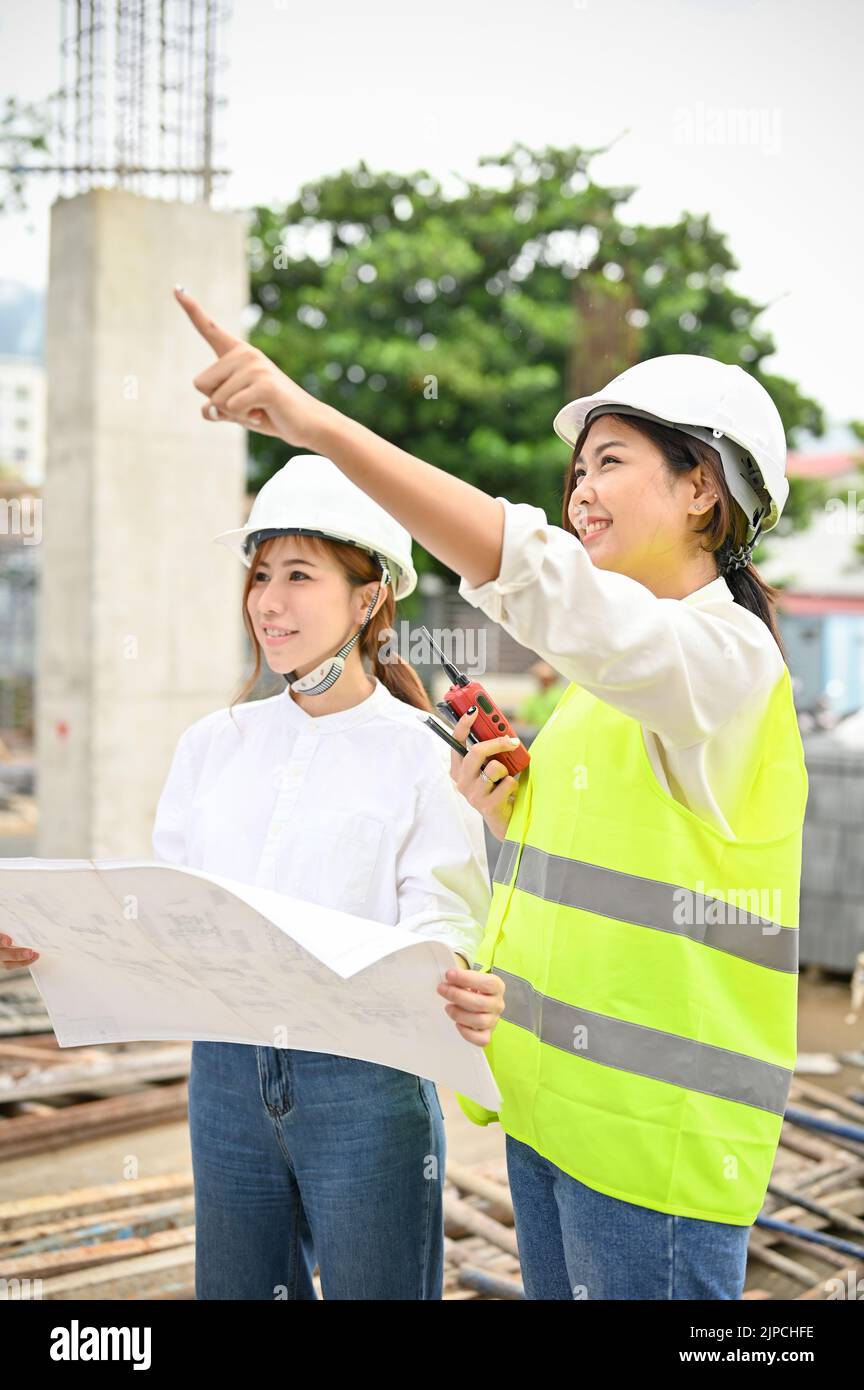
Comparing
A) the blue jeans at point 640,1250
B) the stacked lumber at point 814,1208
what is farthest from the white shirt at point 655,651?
the stacked lumber at point 814,1208

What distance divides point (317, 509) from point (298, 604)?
150mm

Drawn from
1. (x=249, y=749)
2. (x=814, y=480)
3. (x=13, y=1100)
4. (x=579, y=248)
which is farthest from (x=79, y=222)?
(x=814, y=480)

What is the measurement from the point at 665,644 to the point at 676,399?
1.25 ft

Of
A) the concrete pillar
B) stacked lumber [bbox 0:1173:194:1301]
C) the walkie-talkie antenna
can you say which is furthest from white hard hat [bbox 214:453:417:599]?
the concrete pillar

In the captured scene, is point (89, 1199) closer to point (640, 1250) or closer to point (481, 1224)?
point (481, 1224)

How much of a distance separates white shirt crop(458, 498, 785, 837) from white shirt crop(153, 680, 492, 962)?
1.60 feet

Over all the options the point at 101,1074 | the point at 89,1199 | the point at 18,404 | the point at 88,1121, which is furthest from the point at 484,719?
the point at 18,404

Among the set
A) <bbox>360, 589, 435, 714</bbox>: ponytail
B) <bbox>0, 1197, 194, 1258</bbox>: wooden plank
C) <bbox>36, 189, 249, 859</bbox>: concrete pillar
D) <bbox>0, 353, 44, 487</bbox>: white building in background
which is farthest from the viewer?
<bbox>0, 353, 44, 487</bbox>: white building in background

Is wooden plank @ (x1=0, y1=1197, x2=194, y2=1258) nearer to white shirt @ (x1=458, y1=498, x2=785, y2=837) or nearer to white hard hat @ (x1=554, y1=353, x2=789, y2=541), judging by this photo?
white shirt @ (x1=458, y1=498, x2=785, y2=837)

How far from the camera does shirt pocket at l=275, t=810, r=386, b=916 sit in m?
1.91

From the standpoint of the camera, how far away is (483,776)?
1768mm

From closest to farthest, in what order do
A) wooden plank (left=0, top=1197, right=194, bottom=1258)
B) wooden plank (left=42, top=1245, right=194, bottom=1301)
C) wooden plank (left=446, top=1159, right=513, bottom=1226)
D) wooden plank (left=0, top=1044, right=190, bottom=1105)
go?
wooden plank (left=42, top=1245, right=194, bottom=1301)
wooden plank (left=0, top=1197, right=194, bottom=1258)
wooden plank (left=446, top=1159, right=513, bottom=1226)
wooden plank (left=0, top=1044, right=190, bottom=1105)

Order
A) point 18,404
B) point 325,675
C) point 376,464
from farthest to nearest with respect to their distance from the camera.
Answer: point 18,404
point 325,675
point 376,464
